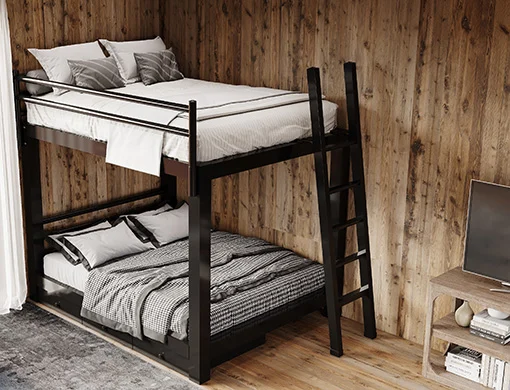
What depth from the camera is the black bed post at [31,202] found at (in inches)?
178

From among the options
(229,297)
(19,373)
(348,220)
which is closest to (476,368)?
(348,220)

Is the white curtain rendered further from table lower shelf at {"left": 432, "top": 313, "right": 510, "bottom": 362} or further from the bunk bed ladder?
table lower shelf at {"left": 432, "top": 313, "right": 510, "bottom": 362}

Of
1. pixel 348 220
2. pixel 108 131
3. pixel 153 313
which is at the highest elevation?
pixel 108 131

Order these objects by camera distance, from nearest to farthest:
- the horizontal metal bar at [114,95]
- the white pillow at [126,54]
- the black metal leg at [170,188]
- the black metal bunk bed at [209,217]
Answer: the horizontal metal bar at [114,95]
the black metal bunk bed at [209,217]
the white pillow at [126,54]
the black metal leg at [170,188]

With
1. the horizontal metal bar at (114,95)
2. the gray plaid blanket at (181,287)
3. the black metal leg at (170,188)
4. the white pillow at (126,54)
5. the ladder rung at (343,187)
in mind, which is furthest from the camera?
the black metal leg at (170,188)

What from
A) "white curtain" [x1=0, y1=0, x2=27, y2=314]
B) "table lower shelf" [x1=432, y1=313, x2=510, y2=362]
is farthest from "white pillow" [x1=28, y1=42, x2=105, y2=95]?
"table lower shelf" [x1=432, y1=313, x2=510, y2=362]

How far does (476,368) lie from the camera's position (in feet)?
12.5

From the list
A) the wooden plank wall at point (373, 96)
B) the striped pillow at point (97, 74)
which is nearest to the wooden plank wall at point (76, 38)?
the wooden plank wall at point (373, 96)

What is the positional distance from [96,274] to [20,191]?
0.78 m

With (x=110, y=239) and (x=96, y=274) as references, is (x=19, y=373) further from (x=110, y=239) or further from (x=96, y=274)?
(x=110, y=239)

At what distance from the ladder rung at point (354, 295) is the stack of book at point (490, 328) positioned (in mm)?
706

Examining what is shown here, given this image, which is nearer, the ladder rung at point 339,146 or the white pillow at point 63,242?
the ladder rung at point 339,146

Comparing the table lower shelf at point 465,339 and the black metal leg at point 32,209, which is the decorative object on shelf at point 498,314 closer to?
the table lower shelf at point 465,339

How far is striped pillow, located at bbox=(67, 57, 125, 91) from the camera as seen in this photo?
4371 millimetres
